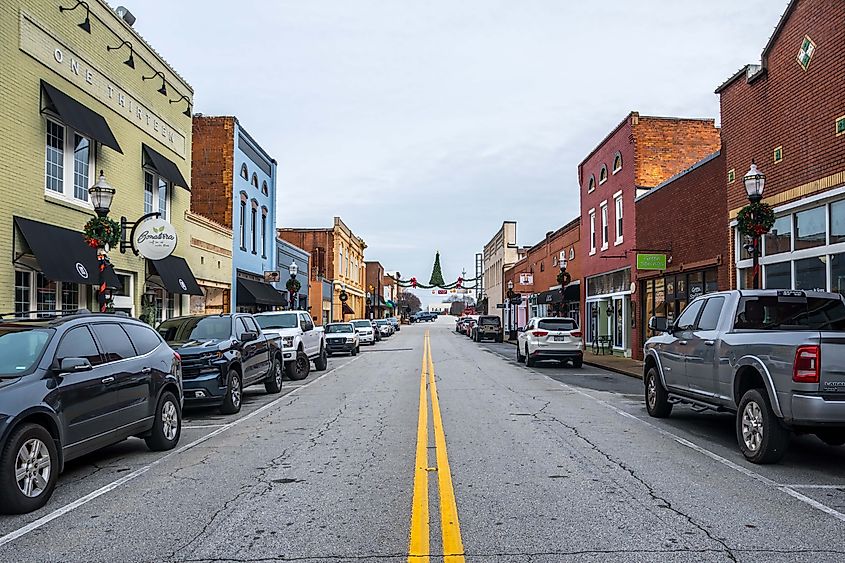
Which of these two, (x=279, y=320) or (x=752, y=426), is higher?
(x=279, y=320)

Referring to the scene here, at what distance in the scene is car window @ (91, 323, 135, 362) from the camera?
8.75 metres

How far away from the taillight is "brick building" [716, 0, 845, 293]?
7.56m

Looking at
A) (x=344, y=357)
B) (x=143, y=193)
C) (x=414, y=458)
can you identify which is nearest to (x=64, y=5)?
(x=143, y=193)

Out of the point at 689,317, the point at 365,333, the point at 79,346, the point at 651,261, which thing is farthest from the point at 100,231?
the point at 365,333

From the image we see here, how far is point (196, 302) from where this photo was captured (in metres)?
28.0

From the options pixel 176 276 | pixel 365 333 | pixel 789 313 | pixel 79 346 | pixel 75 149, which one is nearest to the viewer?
pixel 79 346

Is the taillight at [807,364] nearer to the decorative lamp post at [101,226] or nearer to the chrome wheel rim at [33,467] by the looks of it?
the chrome wheel rim at [33,467]

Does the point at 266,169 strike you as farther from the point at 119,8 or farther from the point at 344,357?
the point at 119,8

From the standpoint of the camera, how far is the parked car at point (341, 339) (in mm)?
33750

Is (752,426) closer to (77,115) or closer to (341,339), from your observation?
(77,115)

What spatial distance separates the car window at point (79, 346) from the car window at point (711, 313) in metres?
7.79

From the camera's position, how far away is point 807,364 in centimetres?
818

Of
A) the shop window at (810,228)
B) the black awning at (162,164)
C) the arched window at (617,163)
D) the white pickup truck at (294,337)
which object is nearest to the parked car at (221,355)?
the white pickup truck at (294,337)

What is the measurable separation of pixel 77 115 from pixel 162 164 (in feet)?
19.6
